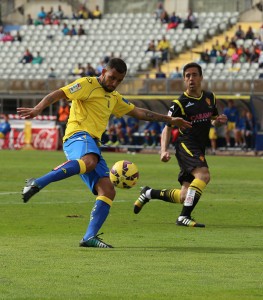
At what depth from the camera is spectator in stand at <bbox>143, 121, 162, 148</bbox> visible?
45.9m

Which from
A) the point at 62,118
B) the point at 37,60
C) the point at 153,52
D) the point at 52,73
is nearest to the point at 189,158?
the point at 62,118

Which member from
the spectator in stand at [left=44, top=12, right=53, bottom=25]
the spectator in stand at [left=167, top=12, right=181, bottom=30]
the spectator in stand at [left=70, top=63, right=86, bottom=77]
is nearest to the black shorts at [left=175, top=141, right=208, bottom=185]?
the spectator in stand at [left=70, top=63, right=86, bottom=77]

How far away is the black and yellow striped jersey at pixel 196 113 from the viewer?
1508cm

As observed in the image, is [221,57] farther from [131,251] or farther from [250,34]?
[131,251]

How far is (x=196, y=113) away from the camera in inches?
597

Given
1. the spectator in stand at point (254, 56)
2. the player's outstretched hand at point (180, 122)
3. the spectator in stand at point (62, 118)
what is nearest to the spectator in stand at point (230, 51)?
the spectator in stand at point (254, 56)

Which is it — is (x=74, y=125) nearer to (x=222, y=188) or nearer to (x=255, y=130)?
(x=222, y=188)

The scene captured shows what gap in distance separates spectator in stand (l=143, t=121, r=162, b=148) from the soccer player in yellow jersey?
33.1 m

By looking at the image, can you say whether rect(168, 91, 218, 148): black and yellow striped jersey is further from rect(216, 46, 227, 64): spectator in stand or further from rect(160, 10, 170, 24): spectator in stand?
rect(160, 10, 170, 24): spectator in stand

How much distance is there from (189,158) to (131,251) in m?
4.04

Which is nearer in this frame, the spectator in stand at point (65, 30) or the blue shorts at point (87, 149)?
the blue shorts at point (87, 149)

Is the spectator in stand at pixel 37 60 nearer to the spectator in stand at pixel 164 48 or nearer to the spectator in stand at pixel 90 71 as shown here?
the spectator in stand at pixel 90 71

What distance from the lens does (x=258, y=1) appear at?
5556 centimetres

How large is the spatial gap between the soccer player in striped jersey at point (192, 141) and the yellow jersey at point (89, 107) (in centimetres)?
247
